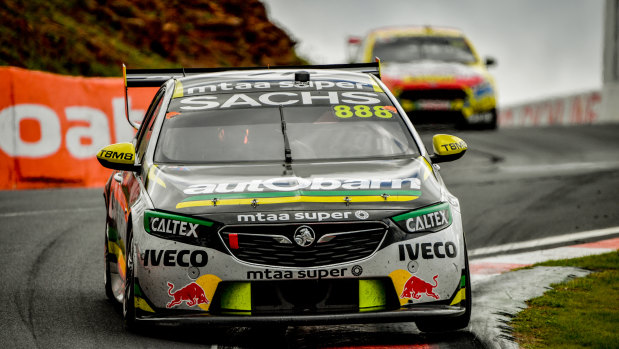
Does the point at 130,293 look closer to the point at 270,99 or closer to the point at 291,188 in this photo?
the point at 291,188

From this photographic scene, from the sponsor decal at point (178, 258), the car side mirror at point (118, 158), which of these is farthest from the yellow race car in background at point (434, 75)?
the sponsor decal at point (178, 258)

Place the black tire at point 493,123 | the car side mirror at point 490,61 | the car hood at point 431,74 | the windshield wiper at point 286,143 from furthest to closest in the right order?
1. the car side mirror at point 490,61
2. the black tire at point 493,123
3. the car hood at point 431,74
4. the windshield wiper at point 286,143

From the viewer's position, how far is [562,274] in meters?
7.84

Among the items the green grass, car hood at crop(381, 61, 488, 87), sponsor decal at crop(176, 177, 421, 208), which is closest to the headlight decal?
sponsor decal at crop(176, 177, 421, 208)

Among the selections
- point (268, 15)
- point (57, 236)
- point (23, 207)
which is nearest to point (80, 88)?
point (23, 207)

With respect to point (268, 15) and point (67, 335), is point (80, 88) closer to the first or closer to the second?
point (67, 335)

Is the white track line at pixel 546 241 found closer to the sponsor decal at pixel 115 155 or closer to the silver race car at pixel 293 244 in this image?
the silver race car at pixel 293 244

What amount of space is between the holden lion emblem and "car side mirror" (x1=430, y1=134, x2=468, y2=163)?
4.53ft

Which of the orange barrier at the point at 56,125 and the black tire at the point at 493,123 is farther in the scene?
the black tire at the point at 493,123

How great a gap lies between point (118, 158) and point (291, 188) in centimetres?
125

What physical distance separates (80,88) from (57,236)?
615 cm

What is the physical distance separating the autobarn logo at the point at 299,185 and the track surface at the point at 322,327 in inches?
32.2

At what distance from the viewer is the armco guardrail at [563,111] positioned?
29.2 m

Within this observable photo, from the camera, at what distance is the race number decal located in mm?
6754
